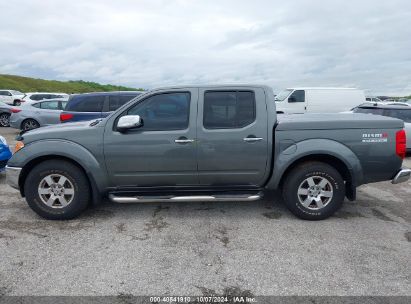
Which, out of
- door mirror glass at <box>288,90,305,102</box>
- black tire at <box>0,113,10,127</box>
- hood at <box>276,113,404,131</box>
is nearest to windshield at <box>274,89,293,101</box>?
door mirror glass at <box>288,90,305,102</box>

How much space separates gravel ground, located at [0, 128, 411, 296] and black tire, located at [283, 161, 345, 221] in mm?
174

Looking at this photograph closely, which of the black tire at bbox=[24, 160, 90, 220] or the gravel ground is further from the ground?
the black tire at bbox=[24, 160, 90, 220]

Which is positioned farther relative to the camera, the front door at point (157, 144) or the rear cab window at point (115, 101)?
the rear cab window at point (115, 101)

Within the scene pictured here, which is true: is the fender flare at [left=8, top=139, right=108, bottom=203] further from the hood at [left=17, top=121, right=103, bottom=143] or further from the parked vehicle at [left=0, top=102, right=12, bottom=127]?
the parked vehicle at [left=0, top=102, right=12, bottom=127]

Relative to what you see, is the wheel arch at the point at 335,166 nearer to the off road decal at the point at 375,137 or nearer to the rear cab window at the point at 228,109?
the off road decal at the point at 375,137

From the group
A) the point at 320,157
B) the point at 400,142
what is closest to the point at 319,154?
the point at 320,157

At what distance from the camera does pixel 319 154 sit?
4020 mm

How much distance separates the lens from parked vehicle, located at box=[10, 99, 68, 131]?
1182cm

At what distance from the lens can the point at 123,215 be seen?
14.3 ft

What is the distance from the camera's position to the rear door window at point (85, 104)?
329 inches

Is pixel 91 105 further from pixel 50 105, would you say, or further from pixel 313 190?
pixel 313 190

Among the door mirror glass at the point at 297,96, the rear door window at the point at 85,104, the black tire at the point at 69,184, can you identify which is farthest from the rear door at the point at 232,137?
the door mirror glass at the point at 297,96

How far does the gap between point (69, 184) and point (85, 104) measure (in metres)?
4.83

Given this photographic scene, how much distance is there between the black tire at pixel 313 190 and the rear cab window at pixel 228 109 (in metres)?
0.95
